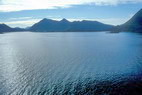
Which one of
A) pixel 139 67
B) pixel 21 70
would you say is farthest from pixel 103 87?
pixel 21 70

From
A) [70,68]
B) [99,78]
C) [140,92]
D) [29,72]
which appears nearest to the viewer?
[140,92]

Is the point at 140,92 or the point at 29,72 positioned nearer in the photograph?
the point at 140,92

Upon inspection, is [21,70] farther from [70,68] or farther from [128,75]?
[128,75]

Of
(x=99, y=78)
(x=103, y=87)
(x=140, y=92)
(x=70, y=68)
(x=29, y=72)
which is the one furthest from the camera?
(x=70, y=68)

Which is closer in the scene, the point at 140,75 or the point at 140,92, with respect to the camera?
the point at 140,92

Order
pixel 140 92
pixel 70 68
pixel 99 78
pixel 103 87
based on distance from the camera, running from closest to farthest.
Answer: pixel 140 92 → pixel 103 87 → pixel 99 78 → pixel 70 68

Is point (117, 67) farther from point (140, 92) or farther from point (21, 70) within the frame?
point (21, 70)

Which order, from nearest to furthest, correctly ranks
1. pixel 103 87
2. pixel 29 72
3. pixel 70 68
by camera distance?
pixel 103 87
pixel 29 72
pixel 70 68

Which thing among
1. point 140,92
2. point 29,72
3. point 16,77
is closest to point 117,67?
point 140,92
